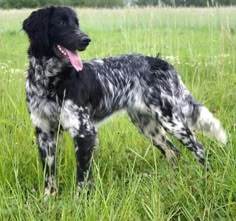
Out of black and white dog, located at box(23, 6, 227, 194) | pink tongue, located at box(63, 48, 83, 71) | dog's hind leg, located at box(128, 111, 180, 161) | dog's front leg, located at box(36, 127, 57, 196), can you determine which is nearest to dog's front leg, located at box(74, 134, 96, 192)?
black and white dog, located at box(23, 6, 227, 194)

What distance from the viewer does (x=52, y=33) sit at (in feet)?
14.2

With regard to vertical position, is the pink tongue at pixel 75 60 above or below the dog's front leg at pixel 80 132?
above

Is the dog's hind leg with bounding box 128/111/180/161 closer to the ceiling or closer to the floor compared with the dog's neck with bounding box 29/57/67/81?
closer to the floor

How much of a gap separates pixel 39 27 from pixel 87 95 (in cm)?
71

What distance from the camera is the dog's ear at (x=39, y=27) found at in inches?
169

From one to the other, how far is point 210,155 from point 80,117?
3.99 ft

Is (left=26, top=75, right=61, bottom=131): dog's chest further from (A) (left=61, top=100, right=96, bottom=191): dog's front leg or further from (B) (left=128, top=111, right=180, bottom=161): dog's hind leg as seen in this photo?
(B) (left=128, top=111, right=180, bottom=161): dog's hind leg

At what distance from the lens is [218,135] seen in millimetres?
4582

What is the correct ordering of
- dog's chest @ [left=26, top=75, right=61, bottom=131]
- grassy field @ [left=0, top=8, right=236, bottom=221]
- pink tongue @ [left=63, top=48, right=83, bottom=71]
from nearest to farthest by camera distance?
grassy field @ [left=0, top=8, right=236, bottom=221], pink tongue @ [left=63, top=48, right=83, bottom=71], dog's chest @ [left=26, top=75, right=61, bottom=131]

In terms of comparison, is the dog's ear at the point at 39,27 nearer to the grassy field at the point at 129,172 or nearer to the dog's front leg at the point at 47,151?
the grassy field at the point at 129,172

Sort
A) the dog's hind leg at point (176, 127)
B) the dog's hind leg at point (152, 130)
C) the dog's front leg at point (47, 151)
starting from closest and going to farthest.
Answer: the dog's front leg at point (47, 151) < the dog's hind leg at point (176, 127) < the dog's hind leg at point (152, 130)

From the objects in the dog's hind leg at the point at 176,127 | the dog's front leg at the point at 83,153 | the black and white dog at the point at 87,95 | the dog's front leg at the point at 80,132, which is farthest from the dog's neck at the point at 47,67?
the dog's hind leg at the point at 176,127

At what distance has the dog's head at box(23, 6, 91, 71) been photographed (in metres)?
4.25

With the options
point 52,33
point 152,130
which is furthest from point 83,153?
point 152,130
